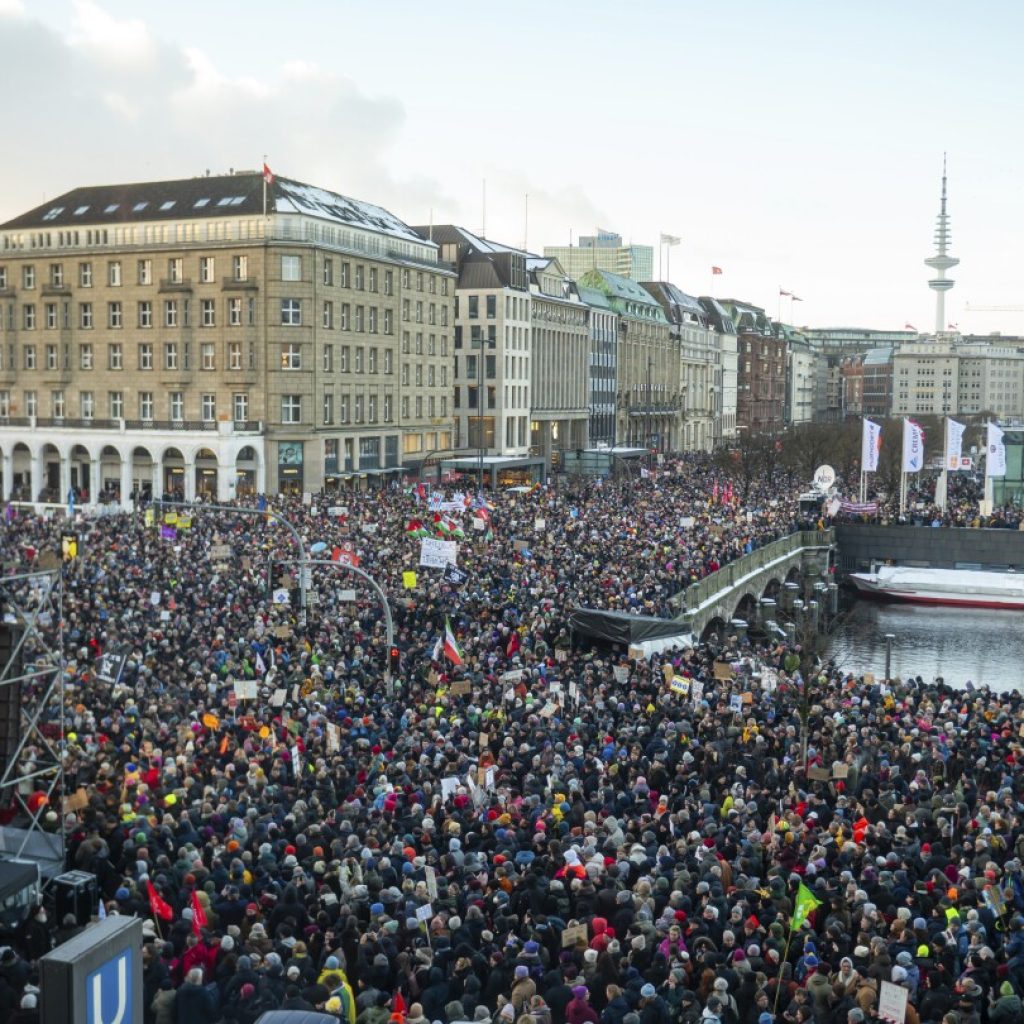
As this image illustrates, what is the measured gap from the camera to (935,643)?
57.3 m

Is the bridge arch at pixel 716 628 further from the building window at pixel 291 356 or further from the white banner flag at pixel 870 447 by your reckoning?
the building window at pixel 291 356

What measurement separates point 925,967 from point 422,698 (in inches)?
561

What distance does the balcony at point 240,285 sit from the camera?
230 feet

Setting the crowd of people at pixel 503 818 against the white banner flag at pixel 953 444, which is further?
the white banner flag at pixel 953 444

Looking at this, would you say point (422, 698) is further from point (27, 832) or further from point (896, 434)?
point (896, 434)

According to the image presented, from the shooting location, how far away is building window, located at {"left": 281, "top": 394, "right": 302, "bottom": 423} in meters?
71.0

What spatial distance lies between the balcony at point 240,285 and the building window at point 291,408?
Result: 594cm

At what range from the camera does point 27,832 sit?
17.8 m

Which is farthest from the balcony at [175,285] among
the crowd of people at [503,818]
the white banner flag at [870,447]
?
the crowd of people at [503,818]

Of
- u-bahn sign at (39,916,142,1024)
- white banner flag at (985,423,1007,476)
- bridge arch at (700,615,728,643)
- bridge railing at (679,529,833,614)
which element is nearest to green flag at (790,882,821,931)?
u-bahn sign at (39,916,142,1024)

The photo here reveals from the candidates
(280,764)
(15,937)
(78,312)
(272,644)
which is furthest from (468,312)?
(15,937)

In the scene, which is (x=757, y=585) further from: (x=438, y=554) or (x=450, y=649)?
(x=450, y=649)

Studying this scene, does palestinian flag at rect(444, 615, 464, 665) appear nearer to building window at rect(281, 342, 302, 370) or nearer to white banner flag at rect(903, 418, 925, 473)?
white banner flag at rect(903, 418, 925, 473)

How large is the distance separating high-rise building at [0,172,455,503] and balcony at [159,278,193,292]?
0.08 m
